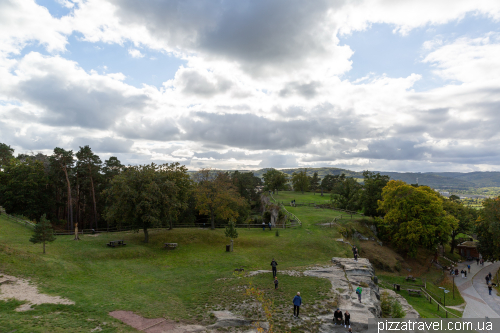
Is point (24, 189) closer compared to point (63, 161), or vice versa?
point (24, 189)

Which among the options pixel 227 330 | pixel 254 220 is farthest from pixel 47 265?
pixel 254 220

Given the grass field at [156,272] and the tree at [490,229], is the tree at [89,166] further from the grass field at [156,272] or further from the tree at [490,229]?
the tree at [490,229]

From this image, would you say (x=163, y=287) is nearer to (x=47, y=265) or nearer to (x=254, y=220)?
(x=47, y=265)

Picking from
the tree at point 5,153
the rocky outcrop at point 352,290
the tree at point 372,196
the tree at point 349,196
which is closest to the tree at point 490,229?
the tree at point 372,196

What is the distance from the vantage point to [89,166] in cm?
4734

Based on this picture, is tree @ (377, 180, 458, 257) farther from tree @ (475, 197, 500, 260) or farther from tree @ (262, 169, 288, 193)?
tree @ (262, 169, 288, 193)

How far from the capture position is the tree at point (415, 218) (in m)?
37.2

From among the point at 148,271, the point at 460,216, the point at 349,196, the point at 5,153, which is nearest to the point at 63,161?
the point at 5,153

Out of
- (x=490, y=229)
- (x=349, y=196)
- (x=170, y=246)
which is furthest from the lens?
(x=349, y=196)

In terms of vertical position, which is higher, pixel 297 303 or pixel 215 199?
pixel 215 199

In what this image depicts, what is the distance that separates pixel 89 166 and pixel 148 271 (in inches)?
1368

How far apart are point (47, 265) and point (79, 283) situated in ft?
12.9

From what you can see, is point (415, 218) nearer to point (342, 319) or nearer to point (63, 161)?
point (342, 319)

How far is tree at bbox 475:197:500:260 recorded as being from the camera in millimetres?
39531
